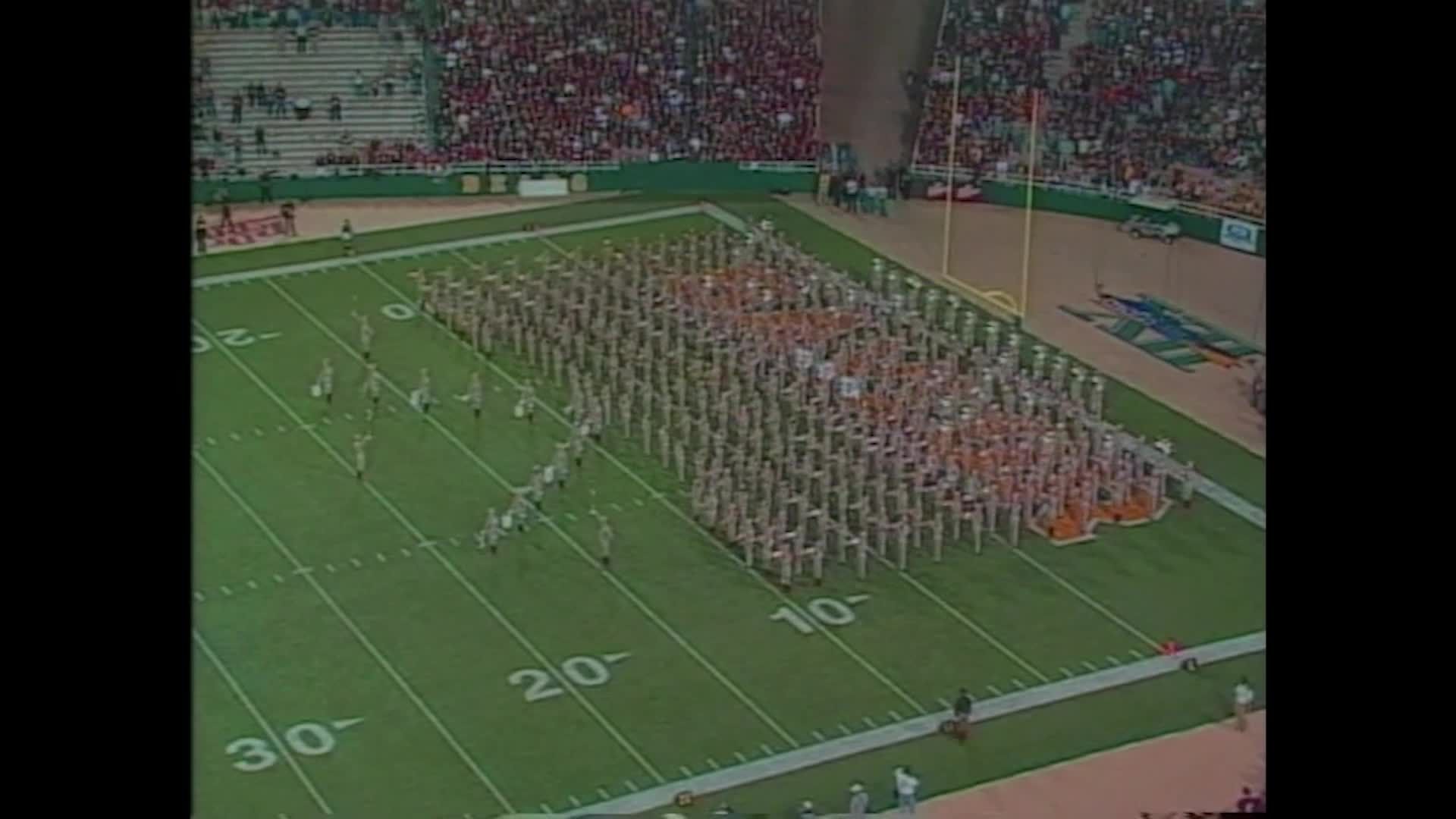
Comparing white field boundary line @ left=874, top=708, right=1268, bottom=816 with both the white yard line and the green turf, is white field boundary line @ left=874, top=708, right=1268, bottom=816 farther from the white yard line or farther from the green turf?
the white yard line

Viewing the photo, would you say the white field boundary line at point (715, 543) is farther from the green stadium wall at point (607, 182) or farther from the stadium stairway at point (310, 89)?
the stadium stairway at point (310, 89)

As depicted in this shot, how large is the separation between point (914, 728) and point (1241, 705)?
0.94 metres

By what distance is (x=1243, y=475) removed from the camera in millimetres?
9570

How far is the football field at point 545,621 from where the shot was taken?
767cm

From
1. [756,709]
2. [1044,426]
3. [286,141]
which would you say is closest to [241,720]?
[756,709]

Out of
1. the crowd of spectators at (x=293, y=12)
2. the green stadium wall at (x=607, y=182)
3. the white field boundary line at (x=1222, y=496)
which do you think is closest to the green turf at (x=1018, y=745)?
the white field boundary line at (x=1222, y=496)

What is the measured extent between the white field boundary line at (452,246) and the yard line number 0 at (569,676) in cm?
343

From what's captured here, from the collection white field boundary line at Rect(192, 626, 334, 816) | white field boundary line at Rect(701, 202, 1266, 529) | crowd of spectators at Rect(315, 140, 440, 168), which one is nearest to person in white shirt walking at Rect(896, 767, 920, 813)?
white field boundary line at Rect(192, 626, 334, 816)

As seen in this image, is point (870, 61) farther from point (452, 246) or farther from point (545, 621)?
point (545, 621)

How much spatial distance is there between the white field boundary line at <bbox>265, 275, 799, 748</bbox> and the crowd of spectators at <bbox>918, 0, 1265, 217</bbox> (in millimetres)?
3472

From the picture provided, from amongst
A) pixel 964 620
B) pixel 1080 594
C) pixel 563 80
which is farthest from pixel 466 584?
pixel 563 80
